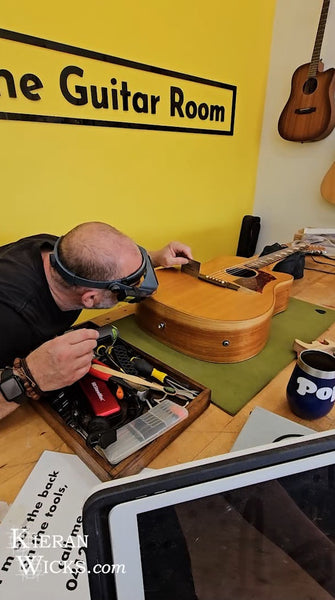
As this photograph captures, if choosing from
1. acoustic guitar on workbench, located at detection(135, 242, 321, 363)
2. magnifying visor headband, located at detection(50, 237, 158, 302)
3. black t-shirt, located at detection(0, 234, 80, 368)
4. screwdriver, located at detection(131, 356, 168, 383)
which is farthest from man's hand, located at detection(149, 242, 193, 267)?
screwdriver, located at detection(131, 356, 168, 383)

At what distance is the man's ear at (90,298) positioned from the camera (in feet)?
2.33

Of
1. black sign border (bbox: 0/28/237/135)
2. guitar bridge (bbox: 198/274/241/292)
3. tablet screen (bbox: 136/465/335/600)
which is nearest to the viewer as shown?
tablet screen (bbox: 136/465/335/600)

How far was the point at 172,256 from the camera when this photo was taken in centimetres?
103

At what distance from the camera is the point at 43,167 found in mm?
1163

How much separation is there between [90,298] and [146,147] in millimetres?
1044

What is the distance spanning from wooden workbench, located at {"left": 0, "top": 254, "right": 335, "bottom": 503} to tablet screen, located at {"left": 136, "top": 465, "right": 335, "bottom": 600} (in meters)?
0.22

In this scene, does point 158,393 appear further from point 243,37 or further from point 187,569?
point 243,37

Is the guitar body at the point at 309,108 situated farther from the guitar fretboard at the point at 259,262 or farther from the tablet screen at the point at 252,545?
the tablet screen at the point at 252,545

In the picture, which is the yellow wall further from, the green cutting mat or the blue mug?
the blue mug

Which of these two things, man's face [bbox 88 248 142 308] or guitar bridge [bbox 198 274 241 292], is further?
guitar bridge [bbox 198 274 241 292]

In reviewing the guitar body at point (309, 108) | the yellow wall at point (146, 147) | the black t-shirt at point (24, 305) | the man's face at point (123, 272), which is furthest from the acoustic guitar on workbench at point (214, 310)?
the guitar body at point (309, 108)

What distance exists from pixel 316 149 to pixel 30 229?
5.67 ft

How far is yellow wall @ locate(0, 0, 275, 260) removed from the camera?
1091mm

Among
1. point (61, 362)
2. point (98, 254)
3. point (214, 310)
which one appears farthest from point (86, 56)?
point (61, 362)
